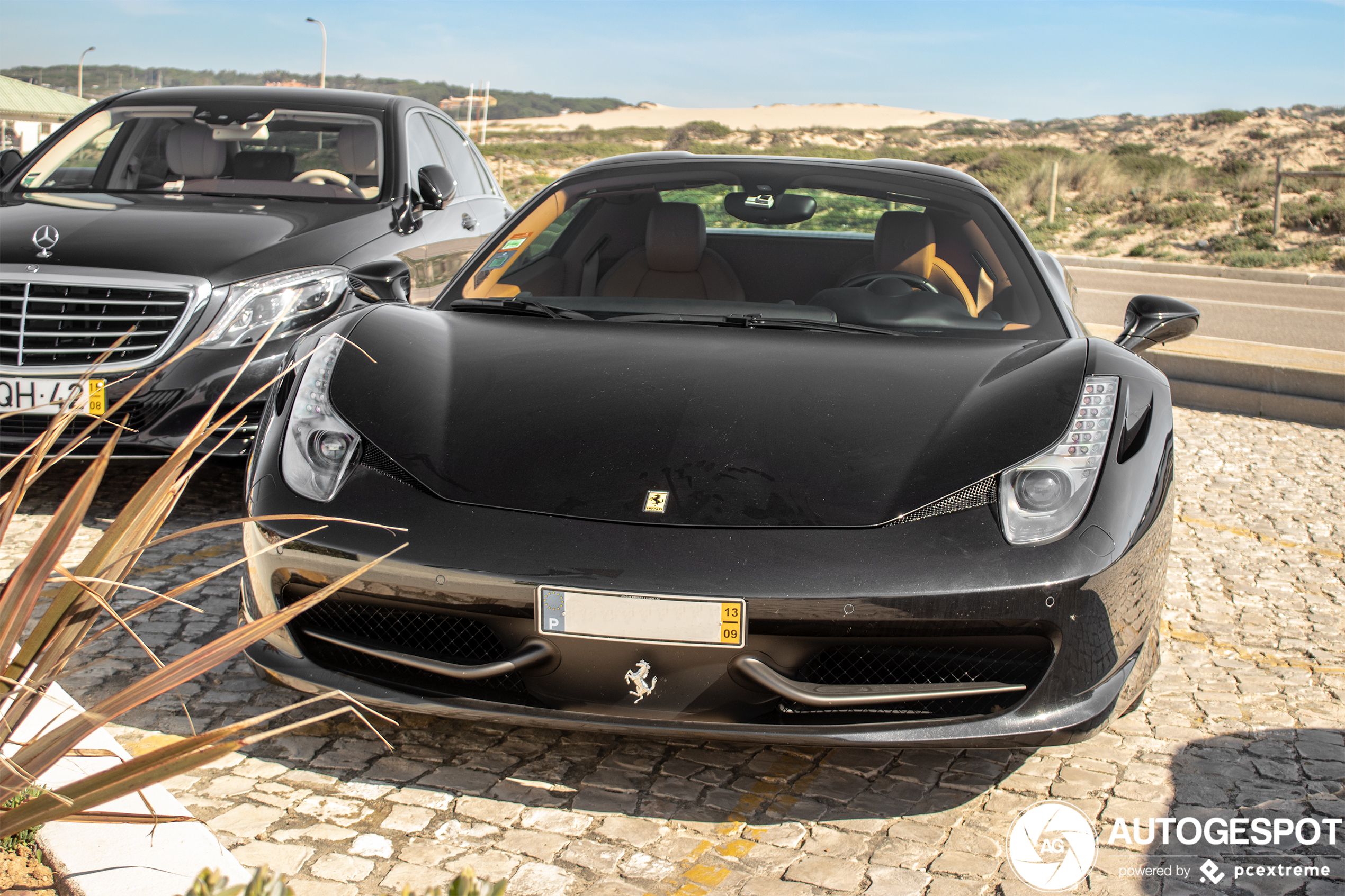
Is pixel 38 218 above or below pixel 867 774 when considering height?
above

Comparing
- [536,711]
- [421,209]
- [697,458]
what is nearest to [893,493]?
[697,458]

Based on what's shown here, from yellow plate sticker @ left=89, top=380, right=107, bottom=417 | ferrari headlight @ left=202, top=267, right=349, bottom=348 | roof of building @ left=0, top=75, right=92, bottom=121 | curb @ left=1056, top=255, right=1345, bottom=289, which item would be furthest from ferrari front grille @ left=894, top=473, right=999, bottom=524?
roof of building @ left=0, top=75, right=92, bottom=121

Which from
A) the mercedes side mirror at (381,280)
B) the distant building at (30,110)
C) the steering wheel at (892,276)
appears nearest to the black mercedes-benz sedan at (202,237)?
the mercedes side mirror at (381,280)

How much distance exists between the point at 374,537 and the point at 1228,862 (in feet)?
5.62

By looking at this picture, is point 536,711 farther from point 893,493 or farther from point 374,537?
point 893,493

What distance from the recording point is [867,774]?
2469 millimetres

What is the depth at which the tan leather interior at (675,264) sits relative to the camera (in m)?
3.51

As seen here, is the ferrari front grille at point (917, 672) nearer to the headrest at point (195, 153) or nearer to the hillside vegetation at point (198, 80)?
the headrest at point (195, 153)

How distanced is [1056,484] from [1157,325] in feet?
3.62

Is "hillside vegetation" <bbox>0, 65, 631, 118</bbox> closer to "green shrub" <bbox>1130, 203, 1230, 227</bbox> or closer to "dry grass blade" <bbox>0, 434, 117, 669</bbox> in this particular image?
"green shrub" <bbox>1130, 203, 1230, 227</bbox>

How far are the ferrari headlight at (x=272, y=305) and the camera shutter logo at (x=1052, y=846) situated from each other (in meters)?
2.87

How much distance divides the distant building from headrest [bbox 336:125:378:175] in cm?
3452

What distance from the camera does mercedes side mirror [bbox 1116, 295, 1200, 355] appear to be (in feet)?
10.1

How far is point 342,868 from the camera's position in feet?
6.56
